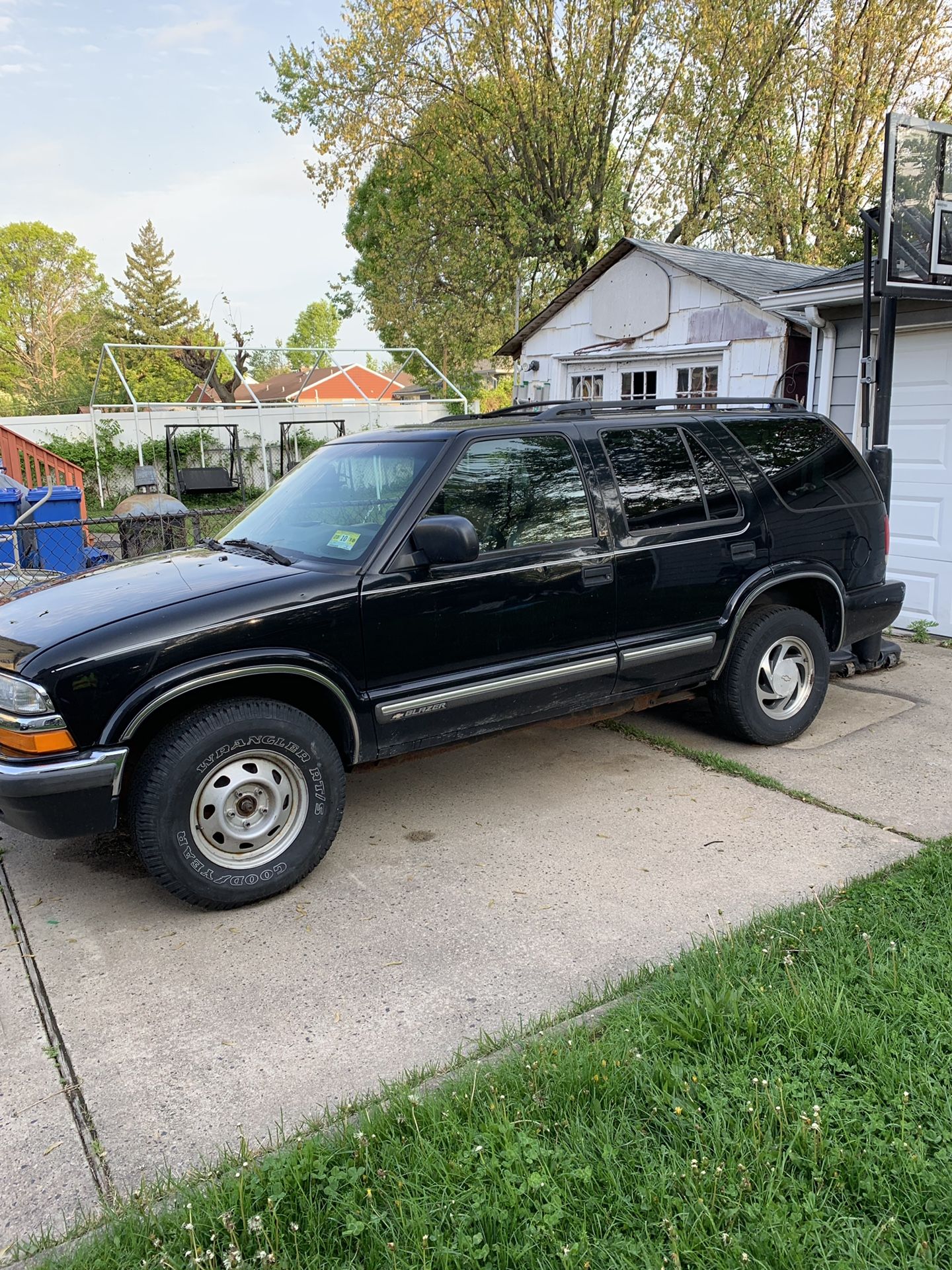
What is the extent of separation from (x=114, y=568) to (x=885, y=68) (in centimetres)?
2595

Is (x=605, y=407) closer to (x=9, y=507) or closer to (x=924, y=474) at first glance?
(x=924, y=474)

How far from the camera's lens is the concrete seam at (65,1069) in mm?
2402

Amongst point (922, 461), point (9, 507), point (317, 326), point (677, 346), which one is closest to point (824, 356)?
point (922, 461)

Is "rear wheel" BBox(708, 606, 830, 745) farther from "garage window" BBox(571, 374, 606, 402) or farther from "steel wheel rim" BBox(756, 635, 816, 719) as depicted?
"garage window" BBox(571, 374, 606, 402)

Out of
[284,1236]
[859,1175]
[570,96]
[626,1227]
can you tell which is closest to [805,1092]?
[859,1175]

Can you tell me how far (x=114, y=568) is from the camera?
4426 mm

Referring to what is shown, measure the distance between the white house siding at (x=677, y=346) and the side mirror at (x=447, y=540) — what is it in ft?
24.3

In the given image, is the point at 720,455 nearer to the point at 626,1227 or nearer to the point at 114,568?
the point at 114,568

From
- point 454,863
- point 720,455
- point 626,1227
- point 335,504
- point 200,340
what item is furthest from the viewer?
point 200,340

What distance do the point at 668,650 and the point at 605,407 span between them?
1.34 meters

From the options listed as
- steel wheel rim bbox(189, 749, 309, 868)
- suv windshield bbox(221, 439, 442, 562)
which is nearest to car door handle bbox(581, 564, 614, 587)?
suv windshield bbox(221, 439, 442, 562)

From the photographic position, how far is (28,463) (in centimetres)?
1416

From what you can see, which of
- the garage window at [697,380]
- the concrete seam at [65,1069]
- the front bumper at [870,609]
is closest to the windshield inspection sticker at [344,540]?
the concrete seam at [65,1069]

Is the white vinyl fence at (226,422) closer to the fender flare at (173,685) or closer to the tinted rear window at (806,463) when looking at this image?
the tinted rear window at (806,463)
